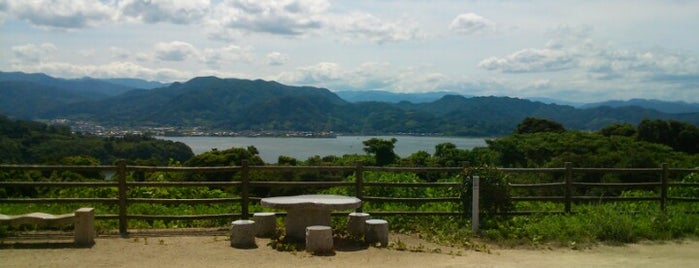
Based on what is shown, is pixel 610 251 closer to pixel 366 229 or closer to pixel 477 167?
pixel 477 167

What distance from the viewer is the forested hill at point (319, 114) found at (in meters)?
137

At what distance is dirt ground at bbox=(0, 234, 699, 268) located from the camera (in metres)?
8.45

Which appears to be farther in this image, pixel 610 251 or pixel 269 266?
pixel 610 251

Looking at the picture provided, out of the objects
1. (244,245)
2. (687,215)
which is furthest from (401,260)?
(687,215)

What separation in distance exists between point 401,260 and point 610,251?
3.49m

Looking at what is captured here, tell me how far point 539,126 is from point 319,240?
5496cm

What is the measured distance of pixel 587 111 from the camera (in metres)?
142

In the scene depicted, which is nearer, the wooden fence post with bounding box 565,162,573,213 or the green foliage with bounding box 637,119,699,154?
the wooden fence post with bounding box 565,162,573,213

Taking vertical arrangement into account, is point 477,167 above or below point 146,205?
above

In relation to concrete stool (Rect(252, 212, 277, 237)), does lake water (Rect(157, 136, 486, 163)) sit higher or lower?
lower

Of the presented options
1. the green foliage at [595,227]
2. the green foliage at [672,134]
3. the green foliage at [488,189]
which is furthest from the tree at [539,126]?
the green foliage at [488,189]

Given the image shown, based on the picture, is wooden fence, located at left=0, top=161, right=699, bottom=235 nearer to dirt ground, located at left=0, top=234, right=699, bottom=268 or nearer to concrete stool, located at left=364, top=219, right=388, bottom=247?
dirt ground, located at left=0, top=234, right=699, bottom=268

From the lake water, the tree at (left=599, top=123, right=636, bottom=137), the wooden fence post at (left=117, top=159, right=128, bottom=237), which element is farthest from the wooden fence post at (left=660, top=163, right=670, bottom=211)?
the tree at (left=599, top=123, right=636, bottom=137)

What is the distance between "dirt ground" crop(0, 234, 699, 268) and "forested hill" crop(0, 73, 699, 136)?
11559 cm
